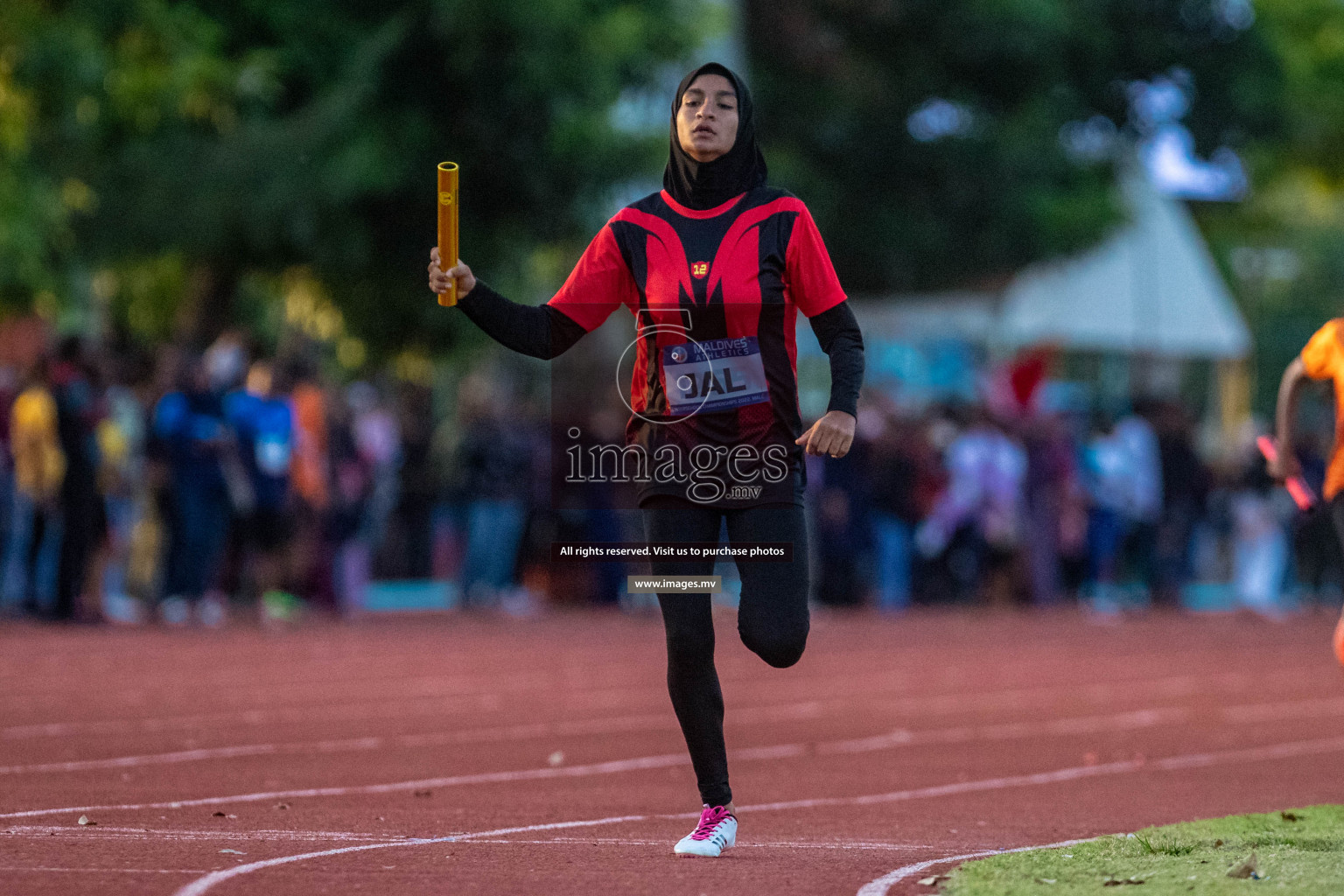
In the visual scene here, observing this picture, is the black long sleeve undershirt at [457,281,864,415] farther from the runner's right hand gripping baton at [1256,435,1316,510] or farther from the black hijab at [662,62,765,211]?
the runner's right hand gripping baton at [1256,435,1316,510]

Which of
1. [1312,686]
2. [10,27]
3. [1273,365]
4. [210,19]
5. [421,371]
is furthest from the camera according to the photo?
[1273,365]

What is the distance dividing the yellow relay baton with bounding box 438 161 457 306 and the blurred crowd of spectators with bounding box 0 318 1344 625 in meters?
10.7

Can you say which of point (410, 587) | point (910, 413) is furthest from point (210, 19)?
point (910, 413)

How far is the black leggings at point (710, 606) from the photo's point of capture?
6207 mm

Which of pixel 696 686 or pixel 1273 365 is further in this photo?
pixel 1273 365

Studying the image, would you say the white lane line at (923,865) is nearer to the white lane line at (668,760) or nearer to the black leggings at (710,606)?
the black leggings at (710,606)

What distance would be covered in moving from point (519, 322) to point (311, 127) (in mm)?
14915

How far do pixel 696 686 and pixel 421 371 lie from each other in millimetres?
21021

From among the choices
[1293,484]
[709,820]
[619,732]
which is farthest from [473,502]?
[709,820]

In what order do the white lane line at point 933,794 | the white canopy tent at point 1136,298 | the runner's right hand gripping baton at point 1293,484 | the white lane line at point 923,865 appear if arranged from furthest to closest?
the white canopy tent at point 1136,298 → the runner's right hand gripping baton at point 1293,484 → the white lane line at point 933,794 → the white lane line at point 923,865

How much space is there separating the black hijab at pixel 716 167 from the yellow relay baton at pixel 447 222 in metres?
0.68

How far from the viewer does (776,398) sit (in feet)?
20.6

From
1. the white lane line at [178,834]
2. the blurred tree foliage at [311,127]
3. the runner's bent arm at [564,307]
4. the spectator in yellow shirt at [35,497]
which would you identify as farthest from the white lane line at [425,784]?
the blurred tree foliage at [311,127]

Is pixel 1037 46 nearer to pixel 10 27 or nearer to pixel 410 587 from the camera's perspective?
pixel 410 587
